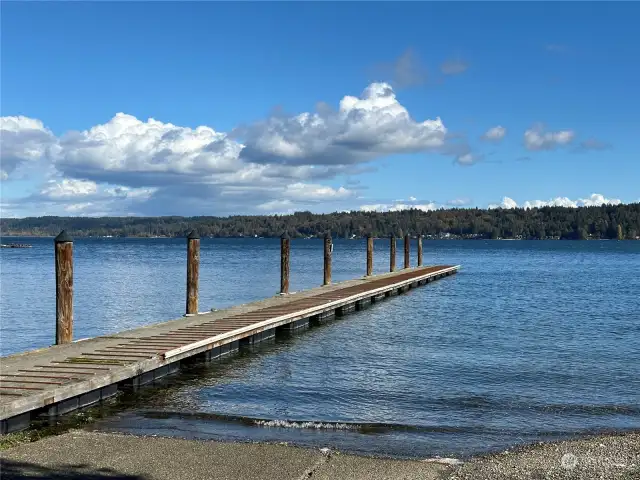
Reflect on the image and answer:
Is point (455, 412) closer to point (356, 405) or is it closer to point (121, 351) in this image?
point (356, 405)

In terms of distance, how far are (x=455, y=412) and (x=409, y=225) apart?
184565mm

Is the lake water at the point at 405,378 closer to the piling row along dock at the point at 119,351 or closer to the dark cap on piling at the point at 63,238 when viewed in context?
the piling row along dock at the point at 119,351

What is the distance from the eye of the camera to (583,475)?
28.7ft

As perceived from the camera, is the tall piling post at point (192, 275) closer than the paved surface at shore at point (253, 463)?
No

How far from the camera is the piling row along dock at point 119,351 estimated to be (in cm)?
1084

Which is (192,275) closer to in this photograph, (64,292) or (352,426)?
(64,292)

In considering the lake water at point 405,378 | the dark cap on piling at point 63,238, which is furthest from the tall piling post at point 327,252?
the dark cap on piling at point 63,238

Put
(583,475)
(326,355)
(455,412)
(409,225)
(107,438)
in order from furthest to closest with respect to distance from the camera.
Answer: (409,225) → (326,355) → (455,412) → (107,438) → (583,475)

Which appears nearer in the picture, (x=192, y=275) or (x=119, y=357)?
(x=119, y=357)

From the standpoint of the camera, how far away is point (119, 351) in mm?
14148

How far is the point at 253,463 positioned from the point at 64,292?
830 cm

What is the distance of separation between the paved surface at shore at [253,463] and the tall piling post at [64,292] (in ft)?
18.2

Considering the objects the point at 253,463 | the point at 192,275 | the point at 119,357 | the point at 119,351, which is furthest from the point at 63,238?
the point at 253,463

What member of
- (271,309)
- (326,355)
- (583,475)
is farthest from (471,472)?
(271,309)
